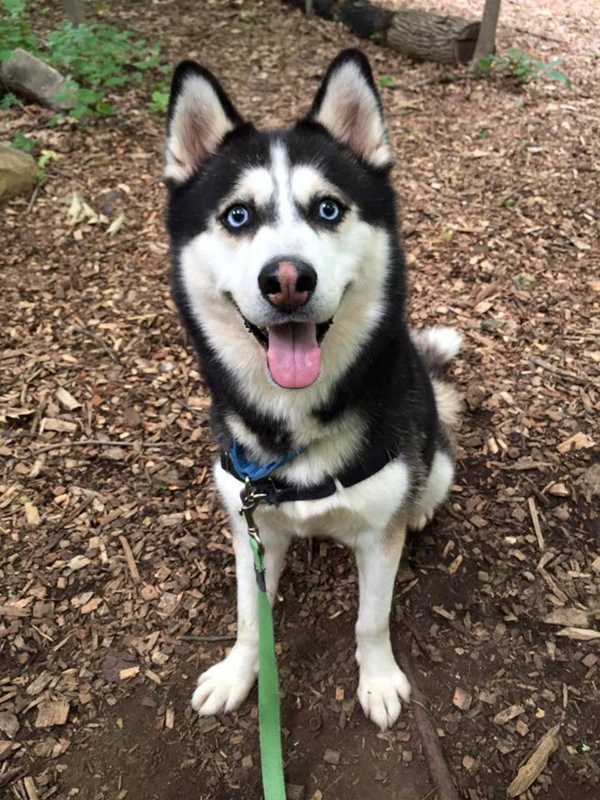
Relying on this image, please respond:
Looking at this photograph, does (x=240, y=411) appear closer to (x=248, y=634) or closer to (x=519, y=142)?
(x=248, y=634)

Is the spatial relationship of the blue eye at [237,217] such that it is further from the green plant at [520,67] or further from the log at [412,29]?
the log at [412,29]

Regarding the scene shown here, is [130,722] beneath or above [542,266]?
beneath

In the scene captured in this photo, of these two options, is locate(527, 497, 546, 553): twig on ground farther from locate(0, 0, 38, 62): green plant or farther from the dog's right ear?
locate(0, 0, 38, 62): green plant

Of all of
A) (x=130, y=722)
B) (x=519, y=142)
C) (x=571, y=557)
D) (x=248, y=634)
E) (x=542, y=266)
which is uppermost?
(x=519, y=142)

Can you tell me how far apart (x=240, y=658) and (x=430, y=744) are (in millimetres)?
742

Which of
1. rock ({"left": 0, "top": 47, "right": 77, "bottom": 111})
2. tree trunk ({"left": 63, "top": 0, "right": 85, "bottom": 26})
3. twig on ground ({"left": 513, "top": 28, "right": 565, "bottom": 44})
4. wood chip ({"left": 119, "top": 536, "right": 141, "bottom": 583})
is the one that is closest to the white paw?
wood chip ({"left": 119, "top": 536, "right": 141, "bottom": 583})

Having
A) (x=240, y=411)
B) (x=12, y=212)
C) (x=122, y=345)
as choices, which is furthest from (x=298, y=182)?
(x=12, y=212)

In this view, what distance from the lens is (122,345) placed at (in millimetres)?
3797

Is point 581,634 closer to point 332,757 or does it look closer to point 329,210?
point 332,757

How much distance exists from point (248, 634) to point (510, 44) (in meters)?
6.64

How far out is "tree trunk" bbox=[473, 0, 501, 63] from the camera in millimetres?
5762

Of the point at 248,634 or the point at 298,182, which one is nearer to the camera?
the point at 298,182

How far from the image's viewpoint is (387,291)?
6.51 ft

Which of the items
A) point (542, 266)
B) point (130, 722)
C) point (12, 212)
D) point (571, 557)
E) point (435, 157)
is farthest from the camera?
point (435, 157)
